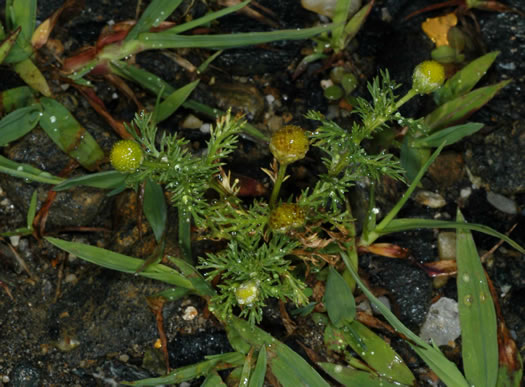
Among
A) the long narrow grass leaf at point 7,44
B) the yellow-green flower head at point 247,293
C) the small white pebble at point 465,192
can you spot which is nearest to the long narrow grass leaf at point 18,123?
the long narrow grass leaf at point 7,44

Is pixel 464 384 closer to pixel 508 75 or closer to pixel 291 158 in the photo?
pixel 291 158

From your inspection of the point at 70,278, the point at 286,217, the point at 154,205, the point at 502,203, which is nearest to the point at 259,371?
the point at 286,217

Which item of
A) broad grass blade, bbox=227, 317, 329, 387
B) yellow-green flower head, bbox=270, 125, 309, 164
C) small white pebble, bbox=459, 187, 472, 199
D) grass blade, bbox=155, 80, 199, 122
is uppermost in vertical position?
yellow-green flower head, bbox=270, 125, 309, 164

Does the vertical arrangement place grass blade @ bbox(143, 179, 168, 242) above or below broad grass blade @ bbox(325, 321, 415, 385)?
above

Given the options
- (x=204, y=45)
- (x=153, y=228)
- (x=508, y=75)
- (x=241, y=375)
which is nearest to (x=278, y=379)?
(x=241, y=375)

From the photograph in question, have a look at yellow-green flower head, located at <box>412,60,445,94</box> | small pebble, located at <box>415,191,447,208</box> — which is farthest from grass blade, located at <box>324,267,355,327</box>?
yellow-green flower head, located at <box>412,60,445,94</box>

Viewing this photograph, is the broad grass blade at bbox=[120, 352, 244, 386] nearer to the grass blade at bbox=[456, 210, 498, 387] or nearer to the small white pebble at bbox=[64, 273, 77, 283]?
the small white pebble at bbox=[64, 273, 77, 283]

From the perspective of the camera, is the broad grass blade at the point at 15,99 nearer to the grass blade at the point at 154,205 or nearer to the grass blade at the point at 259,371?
the grass blade at the point at 154,205
